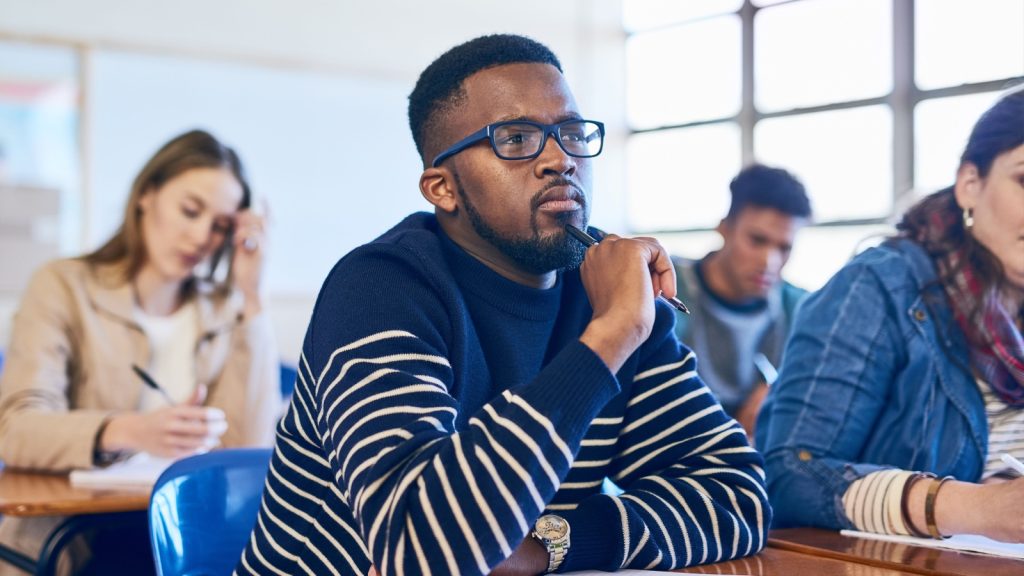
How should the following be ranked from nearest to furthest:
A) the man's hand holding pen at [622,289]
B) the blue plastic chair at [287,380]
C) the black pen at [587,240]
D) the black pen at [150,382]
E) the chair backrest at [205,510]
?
the man's hand holding pen at [622,289] < the black pen at [587,240] < the chair backrest at [205,510] < the black pen at [150,382] < the blue plastic chair at [287,380]

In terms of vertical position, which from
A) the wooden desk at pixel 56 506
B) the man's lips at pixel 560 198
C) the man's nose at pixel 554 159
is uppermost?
the man's nose at pixel 554 159

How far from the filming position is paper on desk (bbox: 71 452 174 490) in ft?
6.72

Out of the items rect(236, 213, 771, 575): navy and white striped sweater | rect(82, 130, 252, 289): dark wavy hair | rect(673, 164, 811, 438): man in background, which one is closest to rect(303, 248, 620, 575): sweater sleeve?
rect(236, 213, 771, 575): navy and white striped sweater

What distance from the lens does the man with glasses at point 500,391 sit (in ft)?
3.37

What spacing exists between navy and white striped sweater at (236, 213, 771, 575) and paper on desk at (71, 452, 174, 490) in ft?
2.53

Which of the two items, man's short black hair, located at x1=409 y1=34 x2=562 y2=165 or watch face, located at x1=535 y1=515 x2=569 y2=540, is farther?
man's short black hair, located at x1=409 y1=34 x2=562 y2=165

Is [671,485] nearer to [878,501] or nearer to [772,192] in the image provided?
[878,501]

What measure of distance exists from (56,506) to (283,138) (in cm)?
380

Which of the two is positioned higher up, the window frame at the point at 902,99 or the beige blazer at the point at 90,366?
the window frame at the point at 902,99

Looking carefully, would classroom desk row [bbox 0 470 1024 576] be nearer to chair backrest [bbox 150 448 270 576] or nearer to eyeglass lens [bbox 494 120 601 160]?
eyeglass lens [bbox 494 120 601 160]

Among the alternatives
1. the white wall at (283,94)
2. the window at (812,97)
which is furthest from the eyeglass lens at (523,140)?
the white wall at (283,94)

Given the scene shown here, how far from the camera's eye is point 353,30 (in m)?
5.76

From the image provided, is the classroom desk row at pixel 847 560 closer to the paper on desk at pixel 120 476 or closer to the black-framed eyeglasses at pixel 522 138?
the black-framed eyeglasses at pixel 522 138

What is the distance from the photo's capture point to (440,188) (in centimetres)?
137
